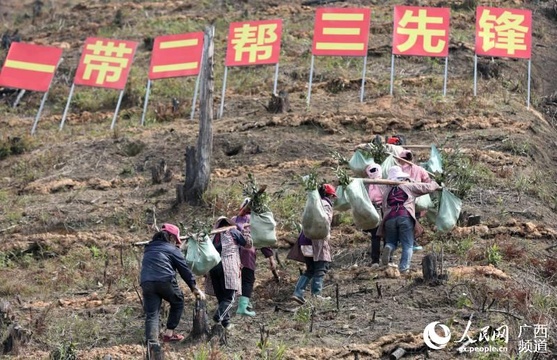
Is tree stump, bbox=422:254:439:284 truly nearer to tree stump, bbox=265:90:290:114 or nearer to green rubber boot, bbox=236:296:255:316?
green rubber boot, bbox=236:296:255:316

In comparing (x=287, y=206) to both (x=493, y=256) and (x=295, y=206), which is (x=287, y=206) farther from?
(x=493, y=256)

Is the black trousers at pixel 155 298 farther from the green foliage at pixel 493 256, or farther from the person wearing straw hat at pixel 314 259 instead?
the green foliage at pixel 493 256

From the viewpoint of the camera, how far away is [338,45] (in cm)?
1923

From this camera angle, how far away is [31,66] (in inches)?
808

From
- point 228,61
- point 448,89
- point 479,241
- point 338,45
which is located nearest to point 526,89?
point 448,89

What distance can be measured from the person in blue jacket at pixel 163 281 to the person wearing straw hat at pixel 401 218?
7.94 feet

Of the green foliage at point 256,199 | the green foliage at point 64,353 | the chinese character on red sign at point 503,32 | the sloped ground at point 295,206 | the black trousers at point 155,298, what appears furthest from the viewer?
the chinese character on red sign at point 503,32

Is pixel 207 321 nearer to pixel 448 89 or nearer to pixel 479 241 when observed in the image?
pixel 479 241

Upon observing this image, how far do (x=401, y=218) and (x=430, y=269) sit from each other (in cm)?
72

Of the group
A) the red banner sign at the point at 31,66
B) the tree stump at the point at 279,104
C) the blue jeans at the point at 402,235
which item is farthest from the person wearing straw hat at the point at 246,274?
the red banner sign at the point at 31,66

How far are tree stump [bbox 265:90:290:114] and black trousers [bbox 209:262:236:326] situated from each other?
29.1 feet

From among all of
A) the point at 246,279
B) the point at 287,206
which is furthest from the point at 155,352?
the point at 287,206

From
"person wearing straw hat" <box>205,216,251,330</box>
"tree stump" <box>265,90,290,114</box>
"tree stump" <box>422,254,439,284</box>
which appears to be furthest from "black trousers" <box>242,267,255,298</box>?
"tree stump" <box>265,90,290,114</box>

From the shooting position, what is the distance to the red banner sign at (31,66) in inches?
800
